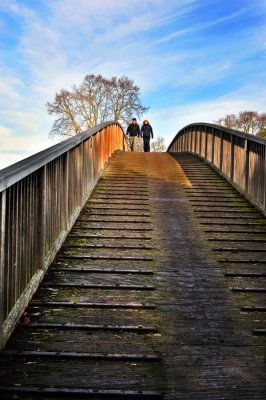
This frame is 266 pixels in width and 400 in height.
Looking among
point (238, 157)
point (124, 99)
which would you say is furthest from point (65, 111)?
point (238, 157)

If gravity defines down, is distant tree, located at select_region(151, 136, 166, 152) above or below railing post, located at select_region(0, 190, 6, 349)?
above

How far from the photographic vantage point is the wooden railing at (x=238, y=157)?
7.53m

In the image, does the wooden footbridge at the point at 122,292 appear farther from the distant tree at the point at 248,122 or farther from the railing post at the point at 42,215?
the distant tree at the point at 248,122

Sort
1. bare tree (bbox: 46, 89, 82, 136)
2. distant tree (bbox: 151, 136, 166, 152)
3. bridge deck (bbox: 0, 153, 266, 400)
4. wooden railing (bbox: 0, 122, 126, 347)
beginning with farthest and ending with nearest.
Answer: distant tree (bbox: 151, 136, 166, 152)
bare tree (bbox: 46, 89, 82, 136)
wooden railing (bbox: 0, 122, 126, 347)
bridge deck (bbox: 0, 153, 266, 400)

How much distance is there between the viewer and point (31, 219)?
4.16 m

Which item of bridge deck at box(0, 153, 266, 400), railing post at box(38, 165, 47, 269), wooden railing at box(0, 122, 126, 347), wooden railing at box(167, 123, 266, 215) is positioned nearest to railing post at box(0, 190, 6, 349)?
wooden railing at box(0, 122, 126, 347)

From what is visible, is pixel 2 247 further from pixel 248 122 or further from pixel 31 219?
pixel 248 122

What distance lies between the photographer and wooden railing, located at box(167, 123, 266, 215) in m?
7.53

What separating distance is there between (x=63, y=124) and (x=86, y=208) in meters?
31.6

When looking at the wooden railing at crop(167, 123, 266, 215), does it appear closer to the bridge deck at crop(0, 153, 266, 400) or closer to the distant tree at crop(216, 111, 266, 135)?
the bridge deck at crop(0, 153, 266, 400)

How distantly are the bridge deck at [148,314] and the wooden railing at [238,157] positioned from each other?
0.83 meters

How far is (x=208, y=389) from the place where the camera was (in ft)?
9.29

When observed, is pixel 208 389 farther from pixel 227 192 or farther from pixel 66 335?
pixel 227 192

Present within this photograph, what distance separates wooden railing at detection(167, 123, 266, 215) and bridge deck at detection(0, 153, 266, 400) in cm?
83
